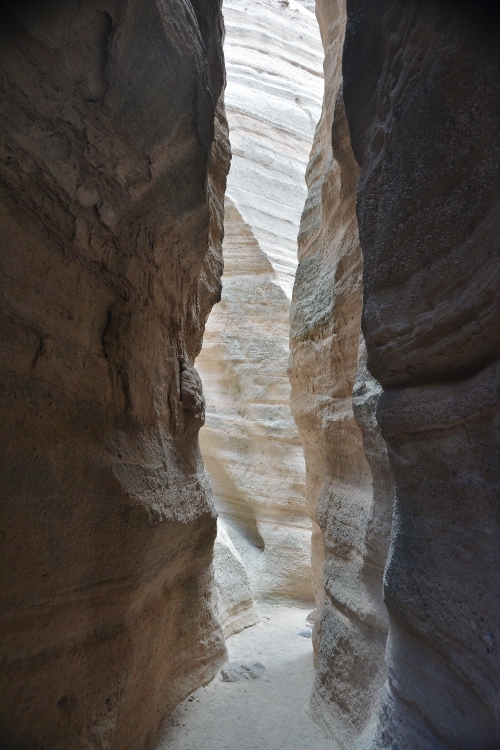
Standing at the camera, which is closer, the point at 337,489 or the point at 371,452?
the point at 371,452

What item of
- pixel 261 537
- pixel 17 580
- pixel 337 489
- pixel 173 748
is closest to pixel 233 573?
pixel 261 537

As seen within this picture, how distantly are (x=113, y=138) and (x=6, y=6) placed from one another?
68 cm

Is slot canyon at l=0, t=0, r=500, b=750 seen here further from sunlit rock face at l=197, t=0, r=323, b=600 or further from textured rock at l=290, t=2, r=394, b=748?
sunlit rock face at l=197, t=0, r=323, b=600

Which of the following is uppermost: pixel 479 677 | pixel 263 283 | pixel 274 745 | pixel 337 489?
pixel 263 283

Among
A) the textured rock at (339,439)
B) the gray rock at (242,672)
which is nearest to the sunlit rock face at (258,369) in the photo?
the textured rock at (339,439)

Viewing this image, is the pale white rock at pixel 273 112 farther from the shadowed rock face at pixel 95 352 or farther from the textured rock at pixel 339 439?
the shadowed rock face at pixel 95 352

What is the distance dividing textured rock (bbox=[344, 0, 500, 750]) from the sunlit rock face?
6.85 meters

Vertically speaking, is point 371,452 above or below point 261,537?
above

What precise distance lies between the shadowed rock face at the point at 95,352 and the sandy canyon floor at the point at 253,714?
0.22 m

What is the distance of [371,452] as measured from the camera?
3.24 m

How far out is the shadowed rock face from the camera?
6.90 feet

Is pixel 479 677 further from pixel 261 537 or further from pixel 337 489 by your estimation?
pixel 261 537

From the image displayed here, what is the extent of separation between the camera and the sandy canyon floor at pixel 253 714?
10.4 ft

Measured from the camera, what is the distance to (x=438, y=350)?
1.73 meters
